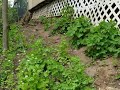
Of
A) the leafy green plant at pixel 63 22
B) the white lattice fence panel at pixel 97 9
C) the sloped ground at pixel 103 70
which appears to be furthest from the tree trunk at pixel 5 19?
the white lattice fence panel at pixel 97 9

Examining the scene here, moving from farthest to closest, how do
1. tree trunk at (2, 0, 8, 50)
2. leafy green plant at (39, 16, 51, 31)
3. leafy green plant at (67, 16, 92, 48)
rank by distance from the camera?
1. leafy green plant at (39, 16, 51, 31)
2. tree trunk at (2, 0, 8, 50)
3. leafy green plant at (67, 16, 92, 48)

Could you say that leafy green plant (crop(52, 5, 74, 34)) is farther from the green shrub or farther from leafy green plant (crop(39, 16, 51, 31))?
the green shrub

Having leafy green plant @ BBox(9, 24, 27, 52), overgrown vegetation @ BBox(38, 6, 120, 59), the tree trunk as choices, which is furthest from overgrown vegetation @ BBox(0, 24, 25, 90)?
overgrown vegetation @ BBox(38, 6, 120, 59)

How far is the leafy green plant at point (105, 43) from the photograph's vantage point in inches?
220

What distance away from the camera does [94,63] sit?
5.52m

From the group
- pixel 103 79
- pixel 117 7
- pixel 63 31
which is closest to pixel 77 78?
pixel 103 79

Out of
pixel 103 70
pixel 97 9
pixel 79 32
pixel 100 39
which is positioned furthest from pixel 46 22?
pixel 103 70

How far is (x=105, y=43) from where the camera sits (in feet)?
18.6

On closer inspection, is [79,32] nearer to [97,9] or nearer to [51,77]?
[97,9]

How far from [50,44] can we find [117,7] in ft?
6.62

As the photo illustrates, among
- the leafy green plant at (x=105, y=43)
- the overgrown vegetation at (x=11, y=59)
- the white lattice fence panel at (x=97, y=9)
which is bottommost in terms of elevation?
the overgrown vegetation at (x=11, y=59)

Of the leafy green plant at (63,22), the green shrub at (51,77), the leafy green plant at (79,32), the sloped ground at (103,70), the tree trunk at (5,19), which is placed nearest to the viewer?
the green shrub at (51,77)

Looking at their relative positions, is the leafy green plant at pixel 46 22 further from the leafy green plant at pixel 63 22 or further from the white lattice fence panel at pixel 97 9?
the white lattice fence panel at pixel 97 9

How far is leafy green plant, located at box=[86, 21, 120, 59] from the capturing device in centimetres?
559
